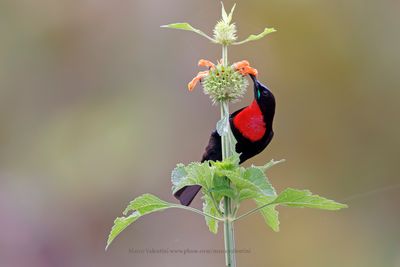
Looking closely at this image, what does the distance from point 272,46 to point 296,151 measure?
0.68m

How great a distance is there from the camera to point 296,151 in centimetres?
349

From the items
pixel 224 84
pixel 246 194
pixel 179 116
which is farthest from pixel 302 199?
pixel 179 116

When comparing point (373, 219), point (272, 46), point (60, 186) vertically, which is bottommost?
point (373, 219)

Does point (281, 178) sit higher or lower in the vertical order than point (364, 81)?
lower

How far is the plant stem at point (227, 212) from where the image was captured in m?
0.81

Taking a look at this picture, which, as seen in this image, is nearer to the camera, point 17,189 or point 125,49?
point 17,189

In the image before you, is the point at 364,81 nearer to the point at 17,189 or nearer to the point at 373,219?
the point at 373,219

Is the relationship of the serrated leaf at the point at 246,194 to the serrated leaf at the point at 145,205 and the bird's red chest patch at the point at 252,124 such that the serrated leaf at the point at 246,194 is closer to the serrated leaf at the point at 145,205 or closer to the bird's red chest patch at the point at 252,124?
the serrated leaf at the point at 145,205

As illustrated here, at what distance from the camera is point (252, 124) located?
1.17 meters

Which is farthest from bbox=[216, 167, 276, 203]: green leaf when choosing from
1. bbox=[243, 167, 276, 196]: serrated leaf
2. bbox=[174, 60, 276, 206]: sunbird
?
bbox=[174, 60, 276, 206]: sunbird

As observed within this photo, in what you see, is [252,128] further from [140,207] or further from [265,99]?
[140,207]

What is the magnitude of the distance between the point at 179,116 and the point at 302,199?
8.56ft

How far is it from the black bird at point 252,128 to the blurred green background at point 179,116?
2.04m

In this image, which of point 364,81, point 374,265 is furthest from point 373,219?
point 364,81
